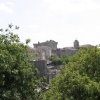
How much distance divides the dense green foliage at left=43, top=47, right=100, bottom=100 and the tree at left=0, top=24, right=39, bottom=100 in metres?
4.74

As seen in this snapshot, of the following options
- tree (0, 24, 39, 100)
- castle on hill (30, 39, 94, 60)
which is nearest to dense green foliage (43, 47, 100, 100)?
tree (0, 24, 39, 100)

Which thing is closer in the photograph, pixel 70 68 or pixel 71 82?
pixel 71 82

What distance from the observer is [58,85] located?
20031 mm

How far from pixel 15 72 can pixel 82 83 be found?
718 centimetres

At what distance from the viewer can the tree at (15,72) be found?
11.5 metres

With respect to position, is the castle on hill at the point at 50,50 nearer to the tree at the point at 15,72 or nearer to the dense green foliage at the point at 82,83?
the dense green foliage at the point at 82,83

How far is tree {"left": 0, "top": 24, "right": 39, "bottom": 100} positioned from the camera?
37.9ft

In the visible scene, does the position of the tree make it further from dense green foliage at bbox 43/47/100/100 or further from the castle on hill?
the castle on hill

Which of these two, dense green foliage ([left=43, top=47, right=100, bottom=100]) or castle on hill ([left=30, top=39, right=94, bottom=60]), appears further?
castle on hill ([left=30, top=39, right=94, bottom=60])

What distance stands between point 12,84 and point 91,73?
9748mm

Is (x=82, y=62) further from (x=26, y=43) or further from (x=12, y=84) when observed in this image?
(x=12, y=84)

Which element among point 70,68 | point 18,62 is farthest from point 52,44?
point 18,62

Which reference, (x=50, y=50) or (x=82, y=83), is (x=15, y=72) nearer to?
(x=82, y=83)

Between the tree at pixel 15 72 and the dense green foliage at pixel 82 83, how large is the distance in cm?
474
